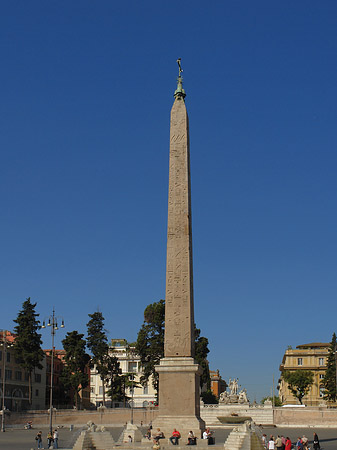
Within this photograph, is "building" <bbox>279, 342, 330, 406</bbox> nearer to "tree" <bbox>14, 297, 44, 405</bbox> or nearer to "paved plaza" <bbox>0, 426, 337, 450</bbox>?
"paved plaza" <bbox>0, 426, 337, 450</bbox>

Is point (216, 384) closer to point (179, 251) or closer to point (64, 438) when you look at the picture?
point (64, 438)

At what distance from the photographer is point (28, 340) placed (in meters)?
53.1

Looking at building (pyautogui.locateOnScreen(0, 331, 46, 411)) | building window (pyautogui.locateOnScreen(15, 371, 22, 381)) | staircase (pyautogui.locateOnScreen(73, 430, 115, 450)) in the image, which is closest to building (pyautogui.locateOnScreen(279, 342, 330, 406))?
building (pyautogui.locateOnScreen(0, 331, 46, 411))

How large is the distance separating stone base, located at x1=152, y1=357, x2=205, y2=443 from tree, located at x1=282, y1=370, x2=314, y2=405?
57.7 meters

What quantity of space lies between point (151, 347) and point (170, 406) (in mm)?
28761

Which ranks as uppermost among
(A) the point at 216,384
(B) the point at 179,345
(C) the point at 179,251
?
(C) the point at 179,251

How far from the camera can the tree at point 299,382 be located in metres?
74.9

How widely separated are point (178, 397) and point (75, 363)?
37.0 meters

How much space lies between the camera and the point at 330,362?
64.4m

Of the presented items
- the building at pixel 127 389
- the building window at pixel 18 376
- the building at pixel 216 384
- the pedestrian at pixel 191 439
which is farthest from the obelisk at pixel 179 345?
the building at pixel 216 384

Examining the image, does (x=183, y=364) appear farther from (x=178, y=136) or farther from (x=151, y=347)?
(x=151, y=347)

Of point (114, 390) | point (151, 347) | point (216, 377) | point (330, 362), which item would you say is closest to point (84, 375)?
point (114, 390)

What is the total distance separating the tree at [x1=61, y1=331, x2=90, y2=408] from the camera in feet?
178

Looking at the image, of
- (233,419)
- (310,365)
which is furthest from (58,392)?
(310,365)
